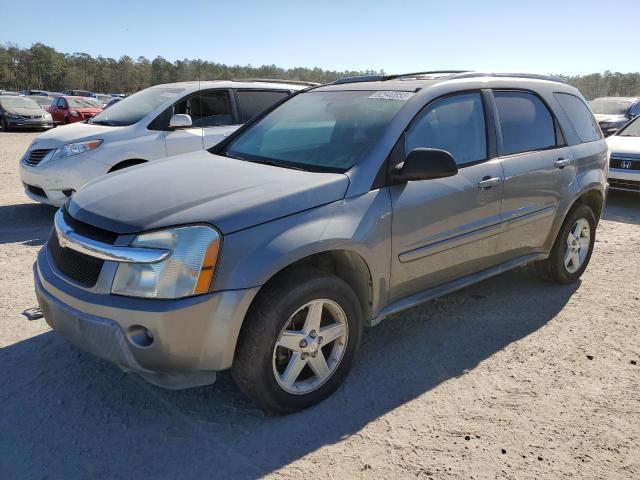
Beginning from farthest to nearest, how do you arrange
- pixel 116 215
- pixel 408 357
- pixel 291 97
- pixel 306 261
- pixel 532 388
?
pixel 291 97 → pixel 408 357 → pixel 532 388 → pixel 306 261 → pixel 116 215

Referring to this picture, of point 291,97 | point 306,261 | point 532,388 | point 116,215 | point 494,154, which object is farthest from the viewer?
point 291,97

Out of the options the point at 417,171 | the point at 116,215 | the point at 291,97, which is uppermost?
the point at 291,97

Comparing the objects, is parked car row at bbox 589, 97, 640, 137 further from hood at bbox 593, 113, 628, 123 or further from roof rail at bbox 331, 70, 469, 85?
roof rail at bbox 331, 70, 469, 85

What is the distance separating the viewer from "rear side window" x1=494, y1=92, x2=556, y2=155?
3.95 metres

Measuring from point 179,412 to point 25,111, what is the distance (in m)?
22.6

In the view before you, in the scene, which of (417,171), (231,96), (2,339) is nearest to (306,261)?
(417,171)

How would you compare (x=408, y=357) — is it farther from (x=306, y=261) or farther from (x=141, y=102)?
(x=141, y=102)

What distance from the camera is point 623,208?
8.62 m

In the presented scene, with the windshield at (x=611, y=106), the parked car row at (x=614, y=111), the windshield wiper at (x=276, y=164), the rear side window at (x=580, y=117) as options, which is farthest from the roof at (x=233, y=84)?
the windshield at (x=611, y=106)

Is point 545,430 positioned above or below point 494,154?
below

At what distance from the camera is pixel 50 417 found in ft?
9.11

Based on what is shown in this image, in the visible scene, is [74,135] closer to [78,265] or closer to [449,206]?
[78,265]

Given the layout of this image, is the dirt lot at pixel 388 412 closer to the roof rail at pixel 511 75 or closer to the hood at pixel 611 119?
the roof rail at pixel 511 75

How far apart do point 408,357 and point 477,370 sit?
0.44 meters
